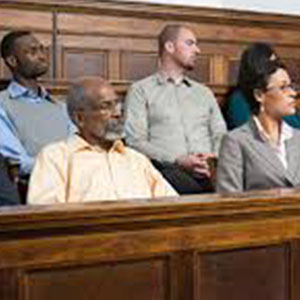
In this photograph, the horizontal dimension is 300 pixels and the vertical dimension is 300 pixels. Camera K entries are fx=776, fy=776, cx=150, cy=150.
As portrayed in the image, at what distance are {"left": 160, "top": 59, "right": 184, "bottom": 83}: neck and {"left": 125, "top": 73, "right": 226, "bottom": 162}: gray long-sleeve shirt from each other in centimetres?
3

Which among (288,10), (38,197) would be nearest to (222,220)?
(38,197)

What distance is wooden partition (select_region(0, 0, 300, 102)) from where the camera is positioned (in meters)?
4.43

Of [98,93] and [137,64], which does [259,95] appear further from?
[137,64]

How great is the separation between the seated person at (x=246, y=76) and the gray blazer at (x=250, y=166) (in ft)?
1.09

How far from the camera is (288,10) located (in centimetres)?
540

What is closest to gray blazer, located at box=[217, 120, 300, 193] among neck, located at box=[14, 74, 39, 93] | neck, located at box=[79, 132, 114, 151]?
neck, located at box=[79, 132, 114, 151]

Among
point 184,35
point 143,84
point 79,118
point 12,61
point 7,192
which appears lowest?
point 7,192

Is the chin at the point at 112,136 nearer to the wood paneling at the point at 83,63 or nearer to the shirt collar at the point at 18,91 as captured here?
the shirt collar at the point at 18,91

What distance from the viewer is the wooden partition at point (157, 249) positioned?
5.45ft

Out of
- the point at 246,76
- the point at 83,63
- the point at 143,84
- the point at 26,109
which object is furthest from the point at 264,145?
the point at 83,63

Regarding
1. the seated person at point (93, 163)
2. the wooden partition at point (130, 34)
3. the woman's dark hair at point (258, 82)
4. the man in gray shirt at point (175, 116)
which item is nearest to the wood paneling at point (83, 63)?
the wooden partition at point (130, 34)

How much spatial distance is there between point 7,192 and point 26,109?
0.93 metres

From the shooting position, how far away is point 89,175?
2.52 m

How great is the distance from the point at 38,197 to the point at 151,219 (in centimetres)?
68
